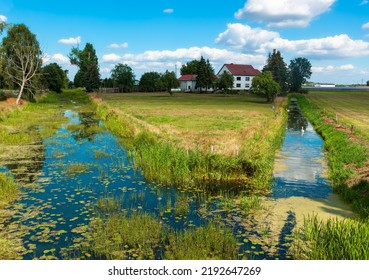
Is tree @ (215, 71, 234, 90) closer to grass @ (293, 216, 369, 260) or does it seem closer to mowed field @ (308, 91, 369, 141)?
mowed field @ (308, 91, 369, 141)

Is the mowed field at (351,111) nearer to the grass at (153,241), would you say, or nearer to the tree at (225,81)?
the grass at (153,241)

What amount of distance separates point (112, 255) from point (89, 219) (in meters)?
2.70

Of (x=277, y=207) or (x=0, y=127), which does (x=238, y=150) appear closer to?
(x=277, y=207)

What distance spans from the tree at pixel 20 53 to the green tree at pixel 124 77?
6186cm

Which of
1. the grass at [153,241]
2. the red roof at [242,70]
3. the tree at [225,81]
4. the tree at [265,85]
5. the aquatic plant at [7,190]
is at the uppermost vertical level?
the red roof at [242,70]

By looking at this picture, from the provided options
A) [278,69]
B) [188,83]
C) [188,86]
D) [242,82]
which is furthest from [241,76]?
[188,86]

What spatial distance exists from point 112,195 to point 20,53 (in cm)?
5381

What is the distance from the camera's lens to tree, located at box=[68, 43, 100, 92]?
10400 cm

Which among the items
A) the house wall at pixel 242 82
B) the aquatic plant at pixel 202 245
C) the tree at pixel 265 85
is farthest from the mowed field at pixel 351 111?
the house wall at pixel 242 82

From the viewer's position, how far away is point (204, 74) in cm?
10412

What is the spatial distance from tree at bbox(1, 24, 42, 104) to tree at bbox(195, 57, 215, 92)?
168ft

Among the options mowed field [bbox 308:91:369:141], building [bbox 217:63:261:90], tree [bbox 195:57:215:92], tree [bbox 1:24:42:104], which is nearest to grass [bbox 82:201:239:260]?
mowed field [bbox 308:91:369:141]

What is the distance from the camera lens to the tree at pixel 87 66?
341 feet

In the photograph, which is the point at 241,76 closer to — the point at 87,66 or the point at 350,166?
the point at 87,66
